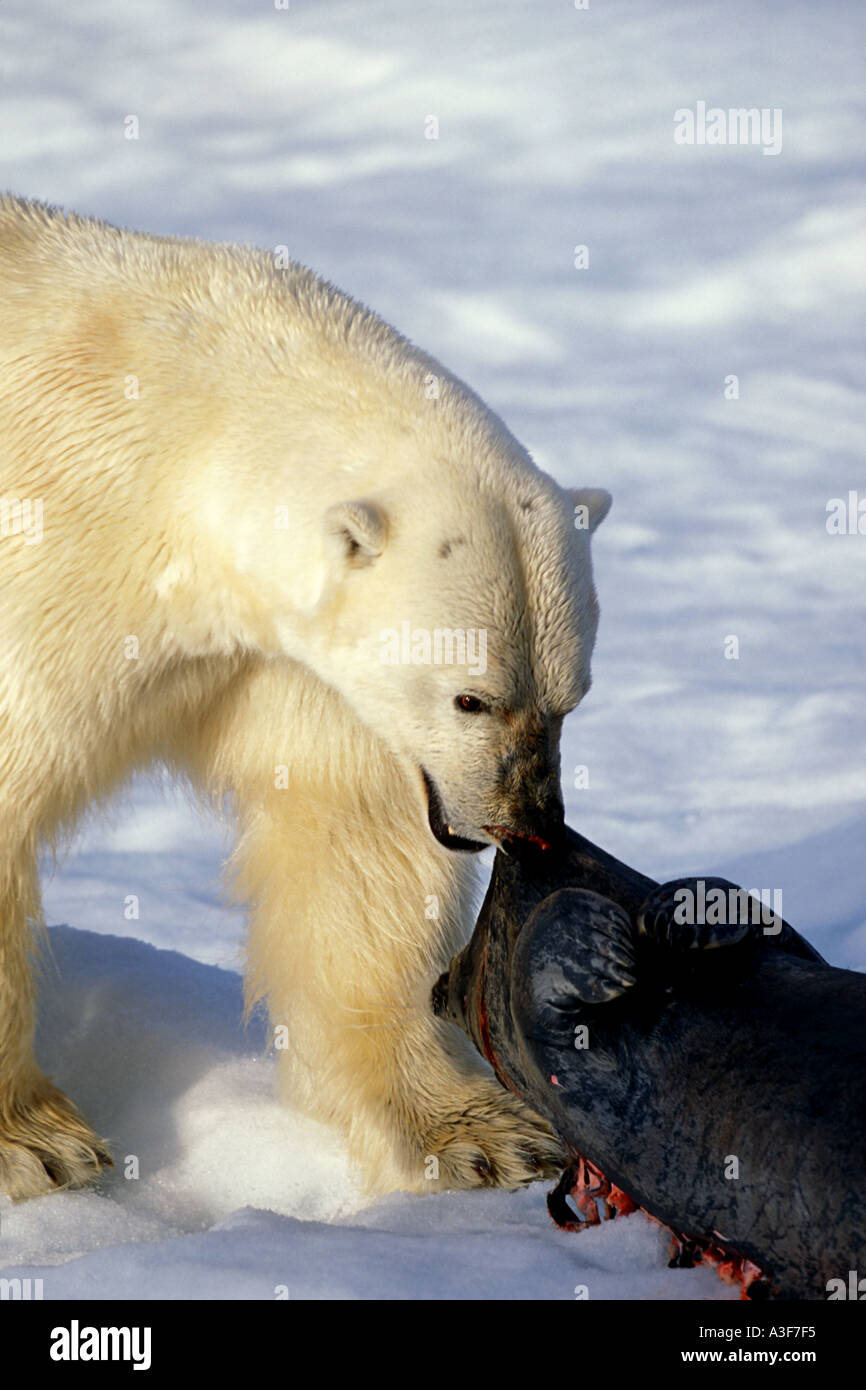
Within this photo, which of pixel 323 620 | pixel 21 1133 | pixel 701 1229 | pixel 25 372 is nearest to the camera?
pixel 701 1229

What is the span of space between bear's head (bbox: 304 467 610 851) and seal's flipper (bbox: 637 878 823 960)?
0.39 metres

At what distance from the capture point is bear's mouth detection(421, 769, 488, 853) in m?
3.72

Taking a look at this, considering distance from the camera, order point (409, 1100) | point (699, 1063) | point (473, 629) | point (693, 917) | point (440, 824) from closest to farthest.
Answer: point (699, 1063), point (693, 917), point (473, 629), point (440, 824), point (409, 1100)

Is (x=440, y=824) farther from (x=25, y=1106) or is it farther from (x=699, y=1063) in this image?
(x=25, y=1106)

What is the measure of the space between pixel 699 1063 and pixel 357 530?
4.27 ft

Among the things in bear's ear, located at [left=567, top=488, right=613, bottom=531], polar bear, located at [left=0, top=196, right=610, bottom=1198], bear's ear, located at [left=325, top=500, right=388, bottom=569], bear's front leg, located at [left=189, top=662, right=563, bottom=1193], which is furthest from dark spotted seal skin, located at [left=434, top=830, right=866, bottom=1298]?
bear's front leg, located at [left=189, top=662, right=563, bottom=1193]

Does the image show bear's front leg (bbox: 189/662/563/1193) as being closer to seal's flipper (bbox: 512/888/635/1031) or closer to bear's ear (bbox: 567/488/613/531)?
bear's ear (bbox: 567/488/613/531)

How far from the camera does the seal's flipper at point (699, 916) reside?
10.3ft

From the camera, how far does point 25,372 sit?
4.03 metres

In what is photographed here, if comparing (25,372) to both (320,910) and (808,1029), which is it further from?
(808,1029)

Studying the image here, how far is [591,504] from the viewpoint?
4.02m

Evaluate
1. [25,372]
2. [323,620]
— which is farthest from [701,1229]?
[25,372]

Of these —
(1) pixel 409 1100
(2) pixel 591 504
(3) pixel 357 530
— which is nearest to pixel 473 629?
(3) pixel 357 530
